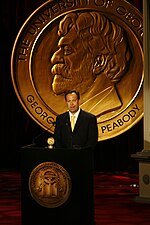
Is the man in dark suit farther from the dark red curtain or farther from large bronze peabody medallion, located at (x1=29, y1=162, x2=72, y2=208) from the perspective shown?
the dark red curtain

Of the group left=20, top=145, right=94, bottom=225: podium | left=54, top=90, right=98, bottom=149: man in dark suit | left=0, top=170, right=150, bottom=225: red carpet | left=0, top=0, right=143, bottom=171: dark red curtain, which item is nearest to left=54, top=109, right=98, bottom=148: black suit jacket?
left=54, top=90, right=98, bottom=149: man in dark suit

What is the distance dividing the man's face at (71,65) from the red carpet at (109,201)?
1.18 meters

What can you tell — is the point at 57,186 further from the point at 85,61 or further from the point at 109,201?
the point at 85,61

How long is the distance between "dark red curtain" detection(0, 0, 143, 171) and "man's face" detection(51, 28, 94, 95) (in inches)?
23.5

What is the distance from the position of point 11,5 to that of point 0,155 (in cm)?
200

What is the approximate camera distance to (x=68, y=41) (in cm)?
739

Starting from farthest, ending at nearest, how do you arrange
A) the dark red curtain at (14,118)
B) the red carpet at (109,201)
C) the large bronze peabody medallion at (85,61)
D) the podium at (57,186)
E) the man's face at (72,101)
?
the dark red curtain at (14,118) < the large bronze peabody medallion at (85,61) < the red carpet at (109,201) < the man's face at (72,101) < the podium at (57,186)

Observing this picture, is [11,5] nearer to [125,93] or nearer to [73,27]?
[73,27]

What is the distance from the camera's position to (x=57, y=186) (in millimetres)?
4246

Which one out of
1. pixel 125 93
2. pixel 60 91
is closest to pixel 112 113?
pixel 125 93

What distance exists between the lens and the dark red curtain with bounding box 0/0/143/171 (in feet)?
24.0

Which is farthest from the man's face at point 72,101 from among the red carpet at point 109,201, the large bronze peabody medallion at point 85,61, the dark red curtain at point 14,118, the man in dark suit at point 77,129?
the dark red curtain at point 14,118

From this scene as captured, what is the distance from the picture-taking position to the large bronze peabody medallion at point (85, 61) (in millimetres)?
7113

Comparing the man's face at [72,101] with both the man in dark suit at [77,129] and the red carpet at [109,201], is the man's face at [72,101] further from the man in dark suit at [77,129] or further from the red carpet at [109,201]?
the red carpet at [109,201]
